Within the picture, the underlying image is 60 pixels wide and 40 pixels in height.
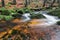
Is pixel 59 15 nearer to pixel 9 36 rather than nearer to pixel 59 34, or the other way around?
pixel 59 34

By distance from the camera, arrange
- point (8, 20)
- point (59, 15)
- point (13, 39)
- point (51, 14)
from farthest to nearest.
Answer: point (51, 14) < point (59, 15) < point (8, 20) < point (13, 39)

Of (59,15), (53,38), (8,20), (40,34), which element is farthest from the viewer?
(59,15)

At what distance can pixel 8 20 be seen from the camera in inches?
640

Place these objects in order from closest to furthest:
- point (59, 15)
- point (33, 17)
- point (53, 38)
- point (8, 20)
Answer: point (53, 38) → point (8, 20) → point (33, 17) → point (59, 15)

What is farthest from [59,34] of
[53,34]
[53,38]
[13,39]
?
[13,39]

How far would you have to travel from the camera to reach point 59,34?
11.4m

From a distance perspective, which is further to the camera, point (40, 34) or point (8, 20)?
point (8, 20)

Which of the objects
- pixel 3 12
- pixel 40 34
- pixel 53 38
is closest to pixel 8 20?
pixel 3 12

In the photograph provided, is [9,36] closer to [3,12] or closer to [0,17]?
[0,17]

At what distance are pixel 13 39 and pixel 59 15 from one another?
428 inches

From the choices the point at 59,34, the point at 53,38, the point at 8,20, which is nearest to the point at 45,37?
the point at 53,38

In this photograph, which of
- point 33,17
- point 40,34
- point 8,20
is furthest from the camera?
point 33,17

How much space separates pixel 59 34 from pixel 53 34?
0.45m

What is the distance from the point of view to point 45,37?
10.5m
